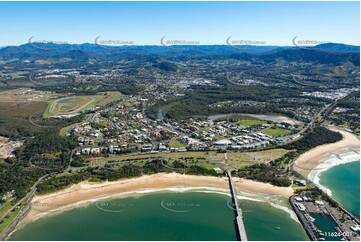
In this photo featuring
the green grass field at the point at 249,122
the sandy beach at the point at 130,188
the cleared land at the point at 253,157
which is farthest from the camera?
the green grass field at the point at 249,122

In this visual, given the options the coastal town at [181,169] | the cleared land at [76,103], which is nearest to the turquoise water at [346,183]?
the coastal town at [181,169]

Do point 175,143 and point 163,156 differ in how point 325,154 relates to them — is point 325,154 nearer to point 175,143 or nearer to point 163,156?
point 175,143

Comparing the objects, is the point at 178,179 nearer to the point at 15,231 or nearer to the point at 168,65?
the point at 15,231

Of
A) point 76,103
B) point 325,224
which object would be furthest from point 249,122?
point 76,103

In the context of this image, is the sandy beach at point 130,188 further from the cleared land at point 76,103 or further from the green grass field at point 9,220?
the cleared land at point 76,103

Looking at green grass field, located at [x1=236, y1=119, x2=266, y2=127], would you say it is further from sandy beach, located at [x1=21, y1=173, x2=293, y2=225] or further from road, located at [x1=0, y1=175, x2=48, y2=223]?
road, located at [x1=0, y1=175, x2=48, y2=223]
